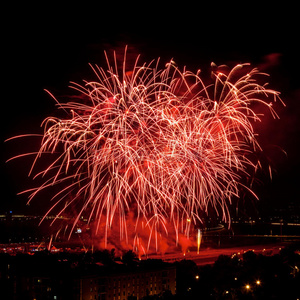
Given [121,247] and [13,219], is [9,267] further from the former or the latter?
[13,219]

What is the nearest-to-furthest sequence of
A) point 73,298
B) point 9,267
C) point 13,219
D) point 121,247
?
point 73,298
point 9,267
point 121,247
point 13,219

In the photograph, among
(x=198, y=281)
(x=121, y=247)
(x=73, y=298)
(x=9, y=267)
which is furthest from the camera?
(x=121, y=247)

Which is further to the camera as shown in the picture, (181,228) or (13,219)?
(13,219)

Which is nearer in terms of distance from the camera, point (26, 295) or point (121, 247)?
point (26, 295)

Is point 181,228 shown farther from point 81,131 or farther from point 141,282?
point 81,131

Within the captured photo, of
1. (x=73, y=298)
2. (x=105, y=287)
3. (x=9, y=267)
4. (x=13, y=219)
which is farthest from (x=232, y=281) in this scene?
(x=13, y=219)

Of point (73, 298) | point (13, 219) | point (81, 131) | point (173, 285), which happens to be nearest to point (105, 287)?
point (73, 298)

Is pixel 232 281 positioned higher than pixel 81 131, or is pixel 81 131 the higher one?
pixel 81 131

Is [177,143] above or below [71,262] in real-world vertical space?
above

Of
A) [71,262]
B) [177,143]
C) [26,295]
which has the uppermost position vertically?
[177,143]
